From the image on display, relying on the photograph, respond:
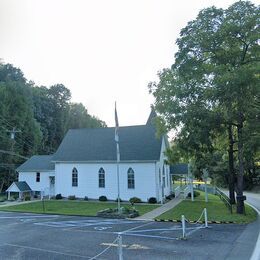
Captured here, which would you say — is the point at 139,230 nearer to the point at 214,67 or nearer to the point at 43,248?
the point at 43,248

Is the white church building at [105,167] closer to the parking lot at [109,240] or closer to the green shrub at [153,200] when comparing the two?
the green shrub at [153,200]

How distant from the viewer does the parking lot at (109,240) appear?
41.1 ft

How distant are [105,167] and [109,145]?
3043 mm

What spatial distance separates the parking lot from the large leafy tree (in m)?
7.43

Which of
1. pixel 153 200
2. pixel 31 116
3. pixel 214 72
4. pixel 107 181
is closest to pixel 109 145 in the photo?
pixel 107 181

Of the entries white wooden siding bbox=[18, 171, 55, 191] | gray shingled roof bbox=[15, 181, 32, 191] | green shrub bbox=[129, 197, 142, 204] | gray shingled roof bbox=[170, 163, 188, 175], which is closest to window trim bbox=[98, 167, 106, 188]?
green shrub bbox=[129, 197, 142, 204]

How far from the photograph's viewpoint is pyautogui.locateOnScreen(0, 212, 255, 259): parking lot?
12.5 m

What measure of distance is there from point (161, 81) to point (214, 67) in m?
6.35

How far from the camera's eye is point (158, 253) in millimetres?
12508

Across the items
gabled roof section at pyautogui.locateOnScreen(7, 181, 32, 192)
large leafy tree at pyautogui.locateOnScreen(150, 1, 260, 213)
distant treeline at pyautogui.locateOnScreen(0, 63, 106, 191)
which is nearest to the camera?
large leafy tree at pyautogui.locateOnScreen(150, 1, 260, 213)

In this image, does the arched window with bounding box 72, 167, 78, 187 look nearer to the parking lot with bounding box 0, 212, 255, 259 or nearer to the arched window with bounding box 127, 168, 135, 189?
the arched window with bounding box 127, 168, 135, 189

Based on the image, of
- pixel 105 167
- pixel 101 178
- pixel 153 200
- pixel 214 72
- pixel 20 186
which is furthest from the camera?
pixel 20 186

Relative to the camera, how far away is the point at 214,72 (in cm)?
2183

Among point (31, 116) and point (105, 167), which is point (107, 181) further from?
point (31, 116)
